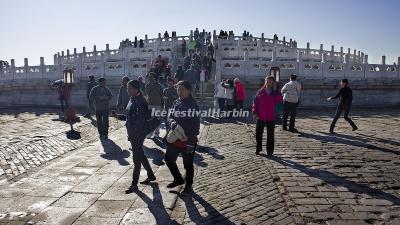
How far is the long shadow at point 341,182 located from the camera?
5324 millimetres

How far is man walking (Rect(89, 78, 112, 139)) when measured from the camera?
10664 millimetres

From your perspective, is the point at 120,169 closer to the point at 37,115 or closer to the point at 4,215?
the point at 4,215

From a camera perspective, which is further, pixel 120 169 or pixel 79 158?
pixel 79 158

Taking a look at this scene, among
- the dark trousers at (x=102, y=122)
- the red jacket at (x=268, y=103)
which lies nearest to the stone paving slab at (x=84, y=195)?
the red jacket at (x=268, y=103)

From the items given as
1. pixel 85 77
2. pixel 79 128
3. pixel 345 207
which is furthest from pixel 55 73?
pixel 345 207

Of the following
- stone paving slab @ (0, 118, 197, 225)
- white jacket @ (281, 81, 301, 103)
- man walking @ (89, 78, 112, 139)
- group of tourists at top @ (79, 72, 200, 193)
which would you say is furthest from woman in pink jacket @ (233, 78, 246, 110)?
group of tourists at top @ (79, 72, 200, 193)

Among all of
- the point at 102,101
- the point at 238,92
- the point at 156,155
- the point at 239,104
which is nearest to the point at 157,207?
the point at 156,155

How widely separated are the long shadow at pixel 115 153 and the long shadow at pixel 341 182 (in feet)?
11.5

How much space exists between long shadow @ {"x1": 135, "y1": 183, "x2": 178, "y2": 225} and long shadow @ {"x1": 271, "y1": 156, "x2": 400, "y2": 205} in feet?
9.26

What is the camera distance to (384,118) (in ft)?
50.0

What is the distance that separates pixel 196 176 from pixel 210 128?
6423 mm

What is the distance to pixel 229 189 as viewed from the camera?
5.78 meters

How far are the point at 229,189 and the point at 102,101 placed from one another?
623cm

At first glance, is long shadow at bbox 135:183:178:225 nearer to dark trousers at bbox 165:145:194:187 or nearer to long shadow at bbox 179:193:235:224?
long shadow at bbox 179:193:235:224
